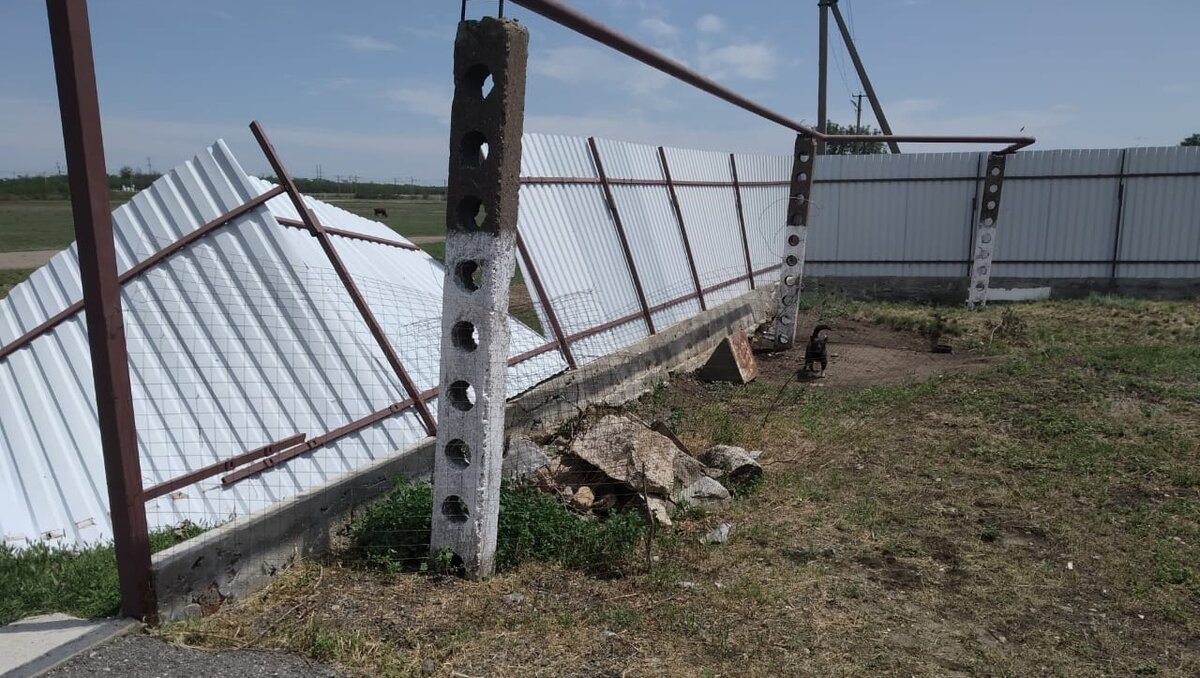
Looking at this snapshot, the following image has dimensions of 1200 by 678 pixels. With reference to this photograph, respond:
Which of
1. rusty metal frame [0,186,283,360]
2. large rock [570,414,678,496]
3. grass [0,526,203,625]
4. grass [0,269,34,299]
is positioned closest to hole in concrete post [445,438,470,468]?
large rock [570,414,678,496]

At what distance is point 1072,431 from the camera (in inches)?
288

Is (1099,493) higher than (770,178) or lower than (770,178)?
lower

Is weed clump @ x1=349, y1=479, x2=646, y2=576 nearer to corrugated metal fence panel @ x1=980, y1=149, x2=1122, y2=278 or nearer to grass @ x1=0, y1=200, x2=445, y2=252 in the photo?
corrugated metal fence panel @ x1=980, y1=149, x2=1122, y2=278

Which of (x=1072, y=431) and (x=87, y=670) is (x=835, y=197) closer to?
(x=1072, y=431)

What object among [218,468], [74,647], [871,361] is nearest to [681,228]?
[871,361]

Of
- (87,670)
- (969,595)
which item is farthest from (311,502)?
(969,595)

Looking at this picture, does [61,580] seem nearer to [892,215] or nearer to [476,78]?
[476,78]

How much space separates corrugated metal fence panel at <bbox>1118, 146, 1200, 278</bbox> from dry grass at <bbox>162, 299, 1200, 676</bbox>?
9.52 meters

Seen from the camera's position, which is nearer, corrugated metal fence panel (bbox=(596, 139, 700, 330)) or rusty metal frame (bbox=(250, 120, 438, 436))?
rusty metal frame (bbox=(250, 120, 438, 436))

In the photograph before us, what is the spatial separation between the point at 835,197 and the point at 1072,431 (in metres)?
10.8

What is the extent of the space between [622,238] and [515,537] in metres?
4.75

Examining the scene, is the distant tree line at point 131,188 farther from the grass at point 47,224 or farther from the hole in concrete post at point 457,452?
the hole in concrete post at point 457,452

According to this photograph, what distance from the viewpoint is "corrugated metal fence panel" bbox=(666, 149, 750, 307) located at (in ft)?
36.3

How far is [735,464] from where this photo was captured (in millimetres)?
6027
